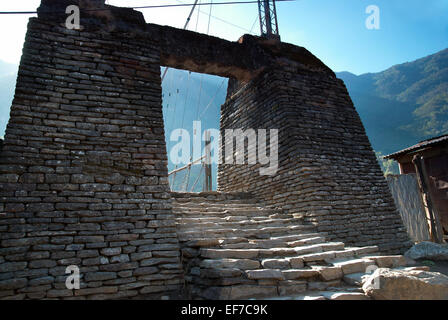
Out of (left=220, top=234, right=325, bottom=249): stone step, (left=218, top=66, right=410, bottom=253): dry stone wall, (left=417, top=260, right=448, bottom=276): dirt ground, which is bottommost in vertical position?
(left=417, top=260, right=448, bottom=276): dirt ground

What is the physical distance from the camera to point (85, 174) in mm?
4043

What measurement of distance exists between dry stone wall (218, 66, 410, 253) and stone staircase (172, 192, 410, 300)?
59 centimetres

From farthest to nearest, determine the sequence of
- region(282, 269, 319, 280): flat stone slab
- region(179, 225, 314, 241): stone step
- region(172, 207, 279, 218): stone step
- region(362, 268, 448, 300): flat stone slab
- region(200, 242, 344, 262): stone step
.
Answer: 1. region(172, 207, 279, 218): stone step
2. region(179, 225, 314, 241): stone step
3. region(200, 242, 344, 262): stone step
4. region(282, 269, 319, 280): flat stone slab
5. region(362, 268, 448, 300): flat stone slab

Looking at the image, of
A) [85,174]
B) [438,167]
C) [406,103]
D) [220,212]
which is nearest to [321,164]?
[220,212]

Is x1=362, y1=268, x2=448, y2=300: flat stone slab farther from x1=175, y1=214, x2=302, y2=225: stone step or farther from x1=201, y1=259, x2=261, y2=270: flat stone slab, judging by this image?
x1=175, y1=214, x2=302, y2=225: stone step

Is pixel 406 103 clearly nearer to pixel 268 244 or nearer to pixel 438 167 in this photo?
pixel 438 167

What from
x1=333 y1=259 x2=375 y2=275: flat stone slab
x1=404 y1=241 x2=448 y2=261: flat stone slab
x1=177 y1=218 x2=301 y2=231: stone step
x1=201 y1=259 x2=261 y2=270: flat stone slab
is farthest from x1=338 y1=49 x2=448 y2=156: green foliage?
x1=201 y1=259 x2=261 y2=270: flat stone slab

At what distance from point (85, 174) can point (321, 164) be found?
4303 mm

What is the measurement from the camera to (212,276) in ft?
11.0

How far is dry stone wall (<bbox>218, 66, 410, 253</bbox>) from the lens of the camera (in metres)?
5.56

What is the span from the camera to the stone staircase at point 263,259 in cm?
329

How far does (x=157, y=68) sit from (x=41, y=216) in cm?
304
